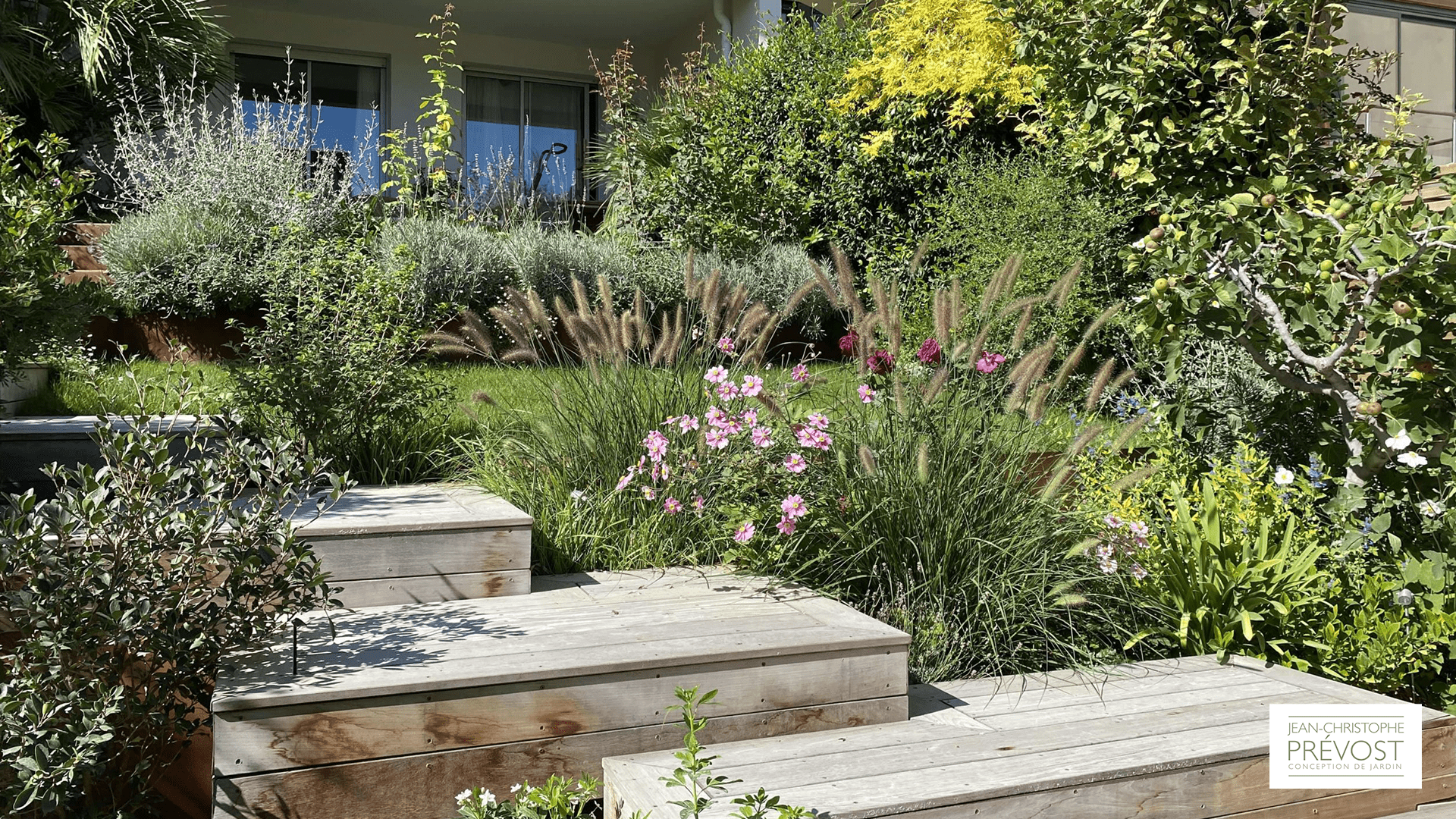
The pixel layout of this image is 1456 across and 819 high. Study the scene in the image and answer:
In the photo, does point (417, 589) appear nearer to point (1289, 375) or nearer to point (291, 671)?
point (291, 671)

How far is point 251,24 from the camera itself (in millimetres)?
10438

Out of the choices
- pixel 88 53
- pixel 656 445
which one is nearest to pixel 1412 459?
pixel 656 445

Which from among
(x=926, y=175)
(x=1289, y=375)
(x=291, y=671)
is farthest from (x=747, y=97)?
(x=291, y=671)

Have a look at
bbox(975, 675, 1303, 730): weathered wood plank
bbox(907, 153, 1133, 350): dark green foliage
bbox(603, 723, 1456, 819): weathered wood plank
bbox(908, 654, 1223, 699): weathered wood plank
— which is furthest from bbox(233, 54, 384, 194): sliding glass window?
bbox(603, 723, 1456, 819): weathered wood plank

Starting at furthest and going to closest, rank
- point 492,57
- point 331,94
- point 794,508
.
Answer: point 492,57, point 331,94, point 794,508

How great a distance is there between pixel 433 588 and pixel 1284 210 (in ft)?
9.00

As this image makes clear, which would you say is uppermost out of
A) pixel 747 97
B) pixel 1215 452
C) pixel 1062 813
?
pixel 747 97

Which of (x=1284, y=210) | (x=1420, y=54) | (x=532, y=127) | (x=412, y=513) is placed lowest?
(x=412, y=513)

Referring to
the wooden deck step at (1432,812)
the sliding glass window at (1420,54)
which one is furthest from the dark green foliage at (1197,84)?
the sliding glass window at (1420,54)

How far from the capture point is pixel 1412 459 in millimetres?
2848

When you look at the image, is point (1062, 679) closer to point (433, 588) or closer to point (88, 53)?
point (433, 588)

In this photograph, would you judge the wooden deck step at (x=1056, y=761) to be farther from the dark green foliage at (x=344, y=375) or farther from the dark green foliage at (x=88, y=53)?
the dark green foliage at (x=88, y=53)

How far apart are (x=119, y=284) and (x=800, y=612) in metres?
4.51

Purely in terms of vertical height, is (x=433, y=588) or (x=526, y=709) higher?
(x=433, y=588)
